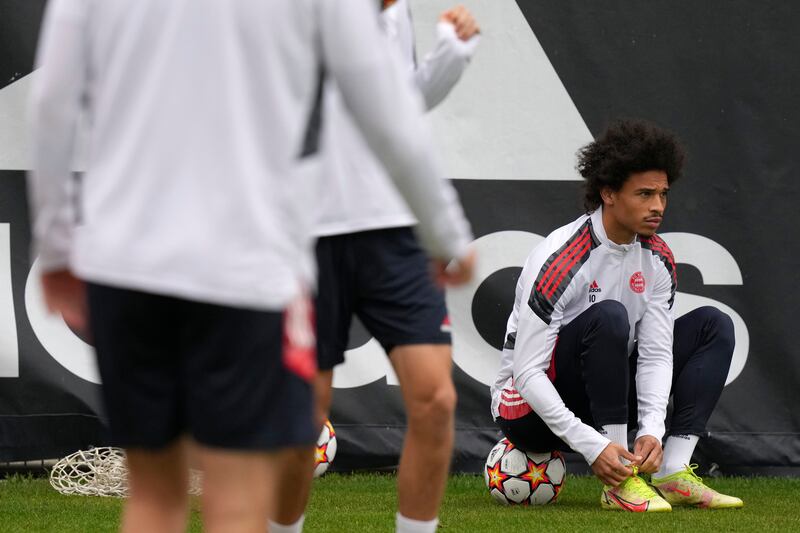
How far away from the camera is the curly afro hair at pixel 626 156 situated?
445 centimetres

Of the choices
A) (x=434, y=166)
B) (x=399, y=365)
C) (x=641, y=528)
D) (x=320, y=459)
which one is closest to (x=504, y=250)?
(x=320, y=459)

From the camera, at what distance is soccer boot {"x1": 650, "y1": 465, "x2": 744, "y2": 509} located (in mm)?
4375

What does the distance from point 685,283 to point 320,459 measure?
1.69m

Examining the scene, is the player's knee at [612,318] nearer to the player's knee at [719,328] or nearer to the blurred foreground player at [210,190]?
the player's knee at [719,328]

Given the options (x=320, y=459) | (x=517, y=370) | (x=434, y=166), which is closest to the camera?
(x=434, y=166)

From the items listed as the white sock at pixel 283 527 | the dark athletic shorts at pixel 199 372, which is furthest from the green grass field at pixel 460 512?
the dark athletic shorts at pixel 199 372

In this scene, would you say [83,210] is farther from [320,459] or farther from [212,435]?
[320,459]

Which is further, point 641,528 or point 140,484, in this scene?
point 641,528

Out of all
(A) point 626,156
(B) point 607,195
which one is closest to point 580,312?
(B) point 607,195

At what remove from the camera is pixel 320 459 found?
15.2 feet

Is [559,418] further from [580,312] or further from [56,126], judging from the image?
[56,126]

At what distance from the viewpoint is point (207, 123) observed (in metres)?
1.68

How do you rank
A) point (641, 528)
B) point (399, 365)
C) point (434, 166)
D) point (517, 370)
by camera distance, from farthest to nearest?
point (517, 370) < point (641, 528) < point (399, 365) < point (434, 166)

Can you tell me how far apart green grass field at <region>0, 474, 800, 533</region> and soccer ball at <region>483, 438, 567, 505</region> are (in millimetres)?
60
